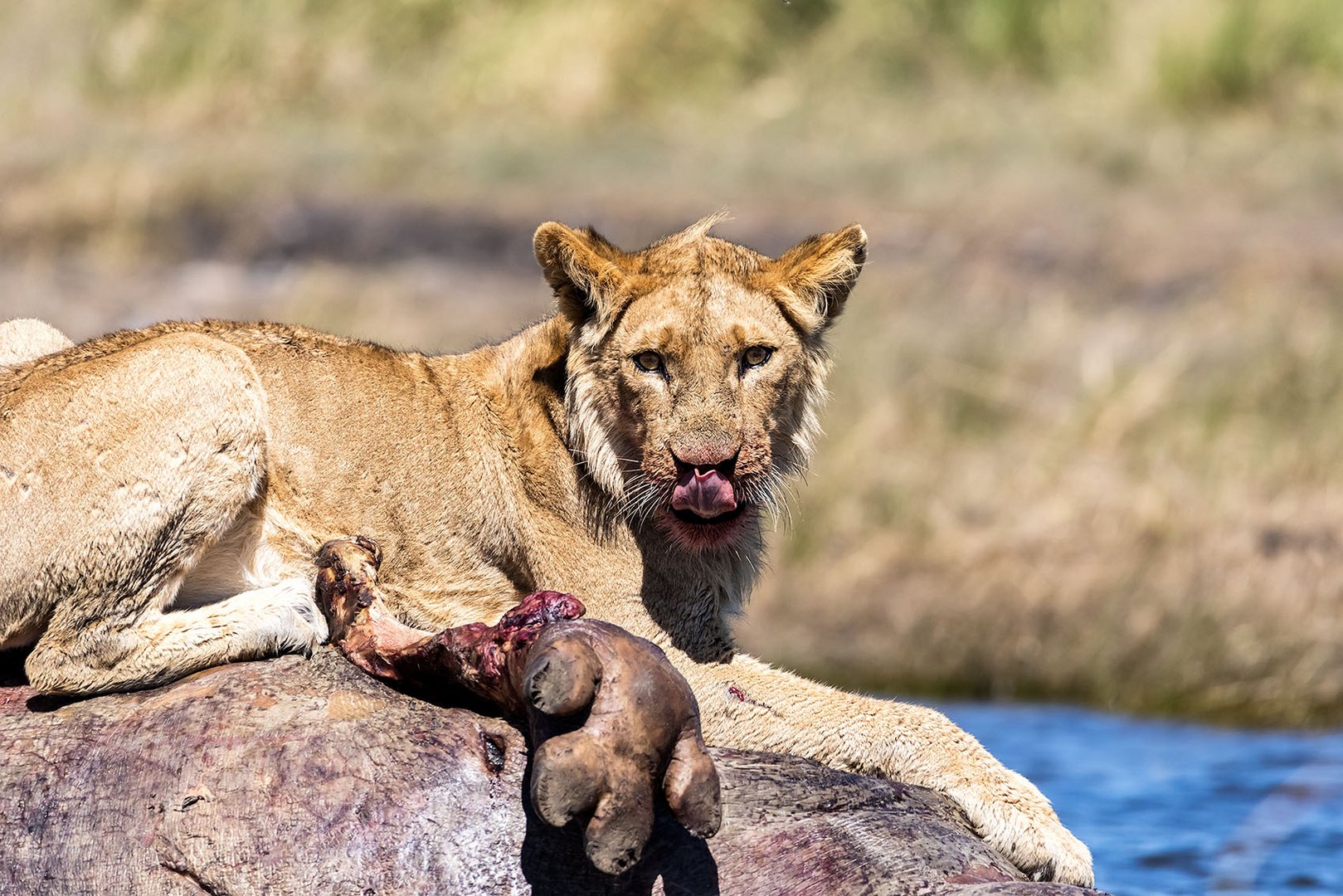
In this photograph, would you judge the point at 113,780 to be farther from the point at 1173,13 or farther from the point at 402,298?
the point at 1173,13

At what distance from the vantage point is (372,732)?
559 cm

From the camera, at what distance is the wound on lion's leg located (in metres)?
5.48

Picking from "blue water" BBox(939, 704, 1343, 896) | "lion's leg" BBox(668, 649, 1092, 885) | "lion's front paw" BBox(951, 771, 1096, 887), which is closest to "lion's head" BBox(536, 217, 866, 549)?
"lion's leg" BBox(668, 649, 1092, 885)

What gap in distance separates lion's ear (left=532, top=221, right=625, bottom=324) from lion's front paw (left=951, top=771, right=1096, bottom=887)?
2073 millimetres

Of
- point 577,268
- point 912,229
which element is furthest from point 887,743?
point 912,229

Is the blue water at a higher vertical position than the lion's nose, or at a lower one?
higher

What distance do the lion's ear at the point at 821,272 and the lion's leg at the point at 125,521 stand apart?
1.97 metres

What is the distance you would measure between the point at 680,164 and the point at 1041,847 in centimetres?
1414

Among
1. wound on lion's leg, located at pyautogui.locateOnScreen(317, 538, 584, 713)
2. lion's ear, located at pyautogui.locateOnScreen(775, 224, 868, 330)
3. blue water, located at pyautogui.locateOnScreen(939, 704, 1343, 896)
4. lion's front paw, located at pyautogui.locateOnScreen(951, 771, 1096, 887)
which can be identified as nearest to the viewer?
wound on lion's leg, located at pyautogui.locateOnScreen(317, 538, 584, 713)

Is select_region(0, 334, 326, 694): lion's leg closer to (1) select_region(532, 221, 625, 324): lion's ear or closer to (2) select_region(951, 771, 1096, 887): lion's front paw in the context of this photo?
(1) select_region(532, 221, 625, 324): lion's ear

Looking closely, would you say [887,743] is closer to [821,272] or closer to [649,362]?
[649,362]

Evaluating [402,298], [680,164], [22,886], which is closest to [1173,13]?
[680,164]

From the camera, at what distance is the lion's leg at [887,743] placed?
584cm

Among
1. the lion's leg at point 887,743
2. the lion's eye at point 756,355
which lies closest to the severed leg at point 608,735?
the lion's leg at point 887,743
